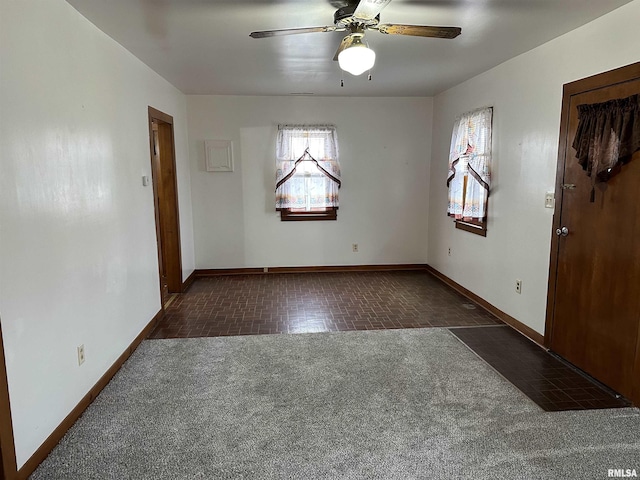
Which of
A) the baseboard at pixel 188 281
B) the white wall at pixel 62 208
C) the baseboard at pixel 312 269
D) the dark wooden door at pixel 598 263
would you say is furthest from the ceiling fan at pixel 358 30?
the baseboard at pixel 312 269

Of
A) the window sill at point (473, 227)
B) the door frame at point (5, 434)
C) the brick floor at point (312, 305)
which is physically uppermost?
the window sill at point (473, 227)

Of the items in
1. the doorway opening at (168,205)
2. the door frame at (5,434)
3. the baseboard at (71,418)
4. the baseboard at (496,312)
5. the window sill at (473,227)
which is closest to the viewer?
the door frame at (5,434)

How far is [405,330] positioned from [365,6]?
2.68 m

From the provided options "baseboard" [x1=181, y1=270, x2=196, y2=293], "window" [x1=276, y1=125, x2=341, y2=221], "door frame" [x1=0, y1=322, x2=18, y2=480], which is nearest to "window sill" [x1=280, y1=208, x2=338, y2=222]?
"window" [x1=276, y1=125, x2=341, y2=221]

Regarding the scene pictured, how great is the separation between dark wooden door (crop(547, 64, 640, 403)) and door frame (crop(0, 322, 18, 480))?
11.2 ft

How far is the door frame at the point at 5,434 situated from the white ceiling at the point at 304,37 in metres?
2.07

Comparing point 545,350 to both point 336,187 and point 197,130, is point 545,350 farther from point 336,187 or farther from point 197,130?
point 197,130

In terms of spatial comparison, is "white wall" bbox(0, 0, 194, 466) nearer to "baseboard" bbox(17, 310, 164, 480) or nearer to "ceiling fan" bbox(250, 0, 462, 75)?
"baseboard" bbox(17, 310, 164, 480)

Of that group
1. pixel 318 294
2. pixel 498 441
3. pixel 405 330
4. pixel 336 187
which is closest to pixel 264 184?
pixel 336 187

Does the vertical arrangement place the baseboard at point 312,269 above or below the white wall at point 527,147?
below

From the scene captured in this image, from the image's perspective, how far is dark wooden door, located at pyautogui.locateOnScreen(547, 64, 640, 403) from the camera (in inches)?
101

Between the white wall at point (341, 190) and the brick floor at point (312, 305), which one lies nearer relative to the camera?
the brick floor at point (312, 305)

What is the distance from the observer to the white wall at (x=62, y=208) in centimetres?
190

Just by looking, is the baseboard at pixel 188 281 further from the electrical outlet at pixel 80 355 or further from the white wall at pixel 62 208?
the electrical outlet at pixel 80 355
